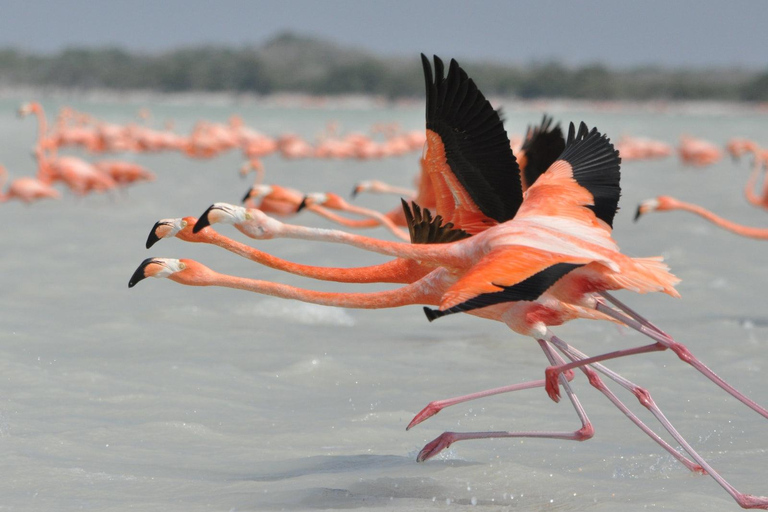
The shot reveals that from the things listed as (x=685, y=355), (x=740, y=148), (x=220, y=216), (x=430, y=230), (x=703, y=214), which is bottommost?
(x=740, y=148)

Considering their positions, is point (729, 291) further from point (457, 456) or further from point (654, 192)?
point (654, 192)

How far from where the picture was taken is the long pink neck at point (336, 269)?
3455 mm

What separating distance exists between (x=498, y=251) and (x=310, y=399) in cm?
168

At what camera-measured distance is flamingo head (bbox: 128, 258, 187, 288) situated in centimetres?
331

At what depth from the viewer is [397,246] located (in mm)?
3371

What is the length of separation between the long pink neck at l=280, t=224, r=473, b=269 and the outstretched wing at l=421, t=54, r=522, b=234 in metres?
0.33

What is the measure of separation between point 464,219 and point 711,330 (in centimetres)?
285

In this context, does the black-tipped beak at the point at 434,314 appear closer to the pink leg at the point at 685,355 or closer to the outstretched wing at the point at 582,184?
the pink leg at the point at 685,355

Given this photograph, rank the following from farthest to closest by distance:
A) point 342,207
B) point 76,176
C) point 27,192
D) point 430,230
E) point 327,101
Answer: point 327,101, point 76,176, point 27,192, point 342,207, point 430,230

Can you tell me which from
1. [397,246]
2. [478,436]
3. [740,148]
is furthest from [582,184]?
[740,148]

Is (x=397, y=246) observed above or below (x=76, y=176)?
above

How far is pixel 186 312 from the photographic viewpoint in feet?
20.2

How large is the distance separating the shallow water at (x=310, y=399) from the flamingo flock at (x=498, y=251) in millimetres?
Result: 260

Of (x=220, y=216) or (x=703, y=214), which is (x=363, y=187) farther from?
(x=220, y=216)
